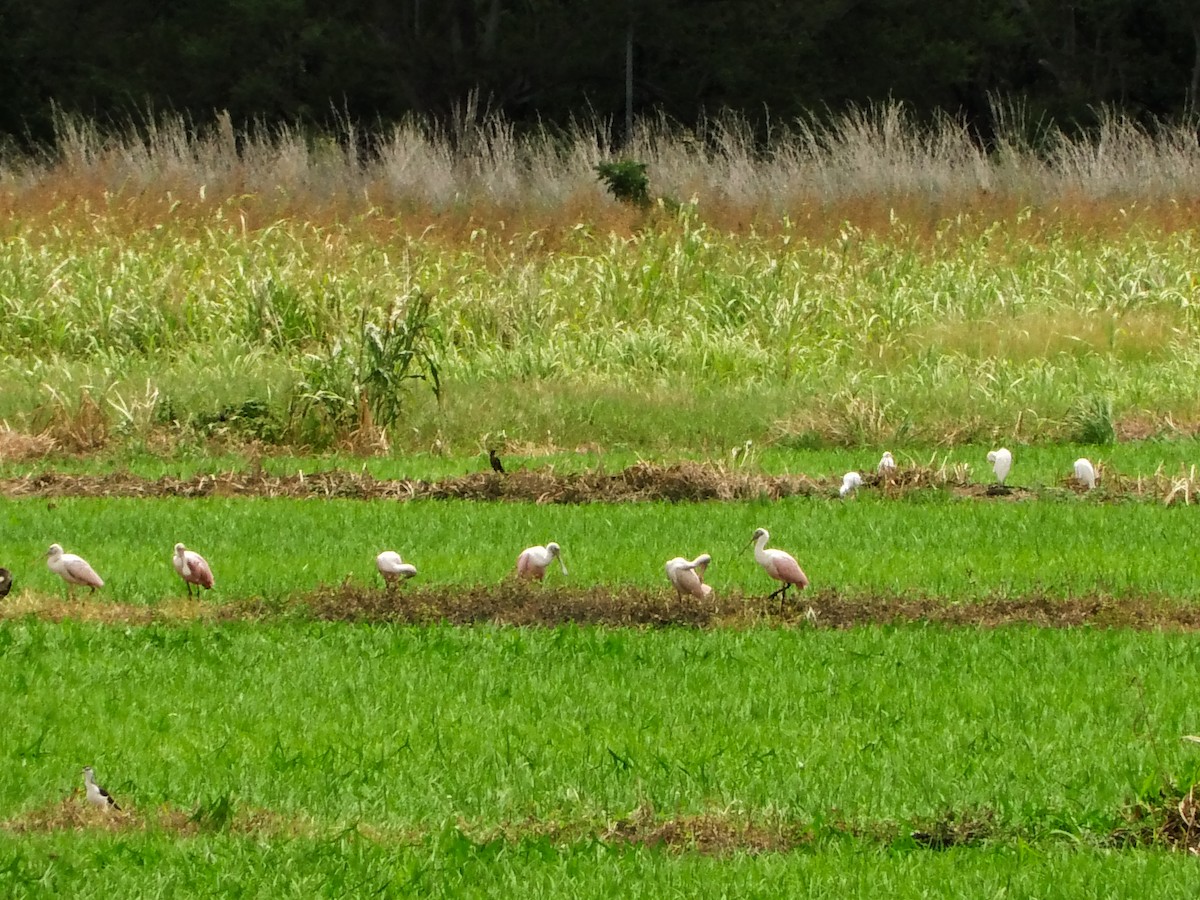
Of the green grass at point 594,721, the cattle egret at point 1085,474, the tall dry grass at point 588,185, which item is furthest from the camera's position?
the tall dry grass at point 588,185

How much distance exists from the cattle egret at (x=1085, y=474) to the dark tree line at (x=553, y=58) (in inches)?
1127

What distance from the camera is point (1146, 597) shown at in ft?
32.0

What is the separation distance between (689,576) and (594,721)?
2054 millimetres

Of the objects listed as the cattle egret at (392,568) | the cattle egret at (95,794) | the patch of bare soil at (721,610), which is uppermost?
the cattle egret at (95,794)

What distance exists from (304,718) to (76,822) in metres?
1.41

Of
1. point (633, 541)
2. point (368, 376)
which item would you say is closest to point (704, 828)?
point (633, 541)

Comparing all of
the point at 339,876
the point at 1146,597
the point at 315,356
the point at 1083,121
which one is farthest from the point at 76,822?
the point at 1083,121

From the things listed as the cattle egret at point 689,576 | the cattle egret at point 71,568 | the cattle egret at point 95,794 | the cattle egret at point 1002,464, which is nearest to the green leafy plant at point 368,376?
the cattle egret at point 1002,464

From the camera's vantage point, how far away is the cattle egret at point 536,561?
9867mm

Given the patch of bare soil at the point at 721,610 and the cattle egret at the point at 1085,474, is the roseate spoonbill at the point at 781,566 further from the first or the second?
the cattle egret at the point at 1085,474

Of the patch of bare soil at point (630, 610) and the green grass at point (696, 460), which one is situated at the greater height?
the patch of bare soil at point (630, 610)

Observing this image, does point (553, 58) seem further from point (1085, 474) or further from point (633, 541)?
point (633, 541)

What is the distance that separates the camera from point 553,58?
1667 inches

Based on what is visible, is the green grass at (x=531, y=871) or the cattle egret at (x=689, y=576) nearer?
the green grass at (x=531, y=871)
